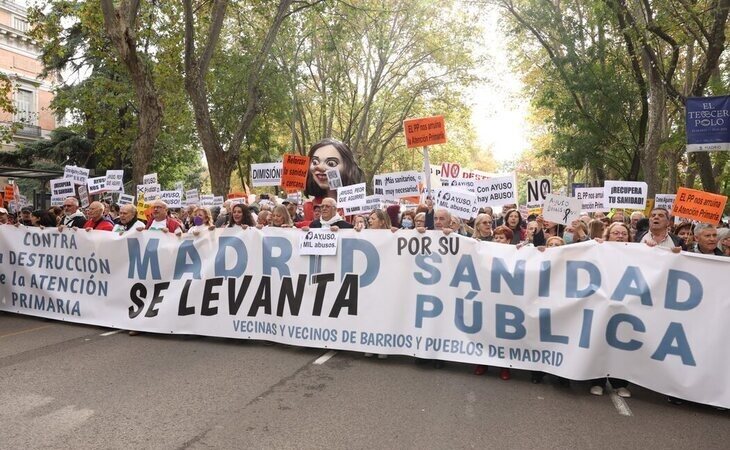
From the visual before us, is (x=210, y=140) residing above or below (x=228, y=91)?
below

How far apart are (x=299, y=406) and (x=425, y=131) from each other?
20.0ft

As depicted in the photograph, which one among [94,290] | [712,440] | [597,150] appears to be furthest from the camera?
[597,150]

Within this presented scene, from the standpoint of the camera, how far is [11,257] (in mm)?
8477

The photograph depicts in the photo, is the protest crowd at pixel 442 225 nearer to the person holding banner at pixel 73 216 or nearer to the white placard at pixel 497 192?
the person holding banner at pixel 73 216

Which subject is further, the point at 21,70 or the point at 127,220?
the point at 21,70

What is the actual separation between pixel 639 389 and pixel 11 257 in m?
8.02

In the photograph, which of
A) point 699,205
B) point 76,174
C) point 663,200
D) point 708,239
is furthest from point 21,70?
point 708,239

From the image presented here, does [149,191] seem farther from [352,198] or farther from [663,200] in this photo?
[663,200]

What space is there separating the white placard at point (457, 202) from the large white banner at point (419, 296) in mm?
1855

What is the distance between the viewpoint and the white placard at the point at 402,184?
11.2 m

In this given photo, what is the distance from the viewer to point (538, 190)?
1073 cm

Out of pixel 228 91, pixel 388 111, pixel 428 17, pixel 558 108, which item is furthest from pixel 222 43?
pixel 558 108

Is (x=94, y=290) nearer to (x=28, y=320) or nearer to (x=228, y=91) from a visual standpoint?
(x=28, y=320)

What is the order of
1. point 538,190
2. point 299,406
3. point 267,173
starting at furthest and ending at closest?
point 267,173 → point 538,190 → point 299,406
